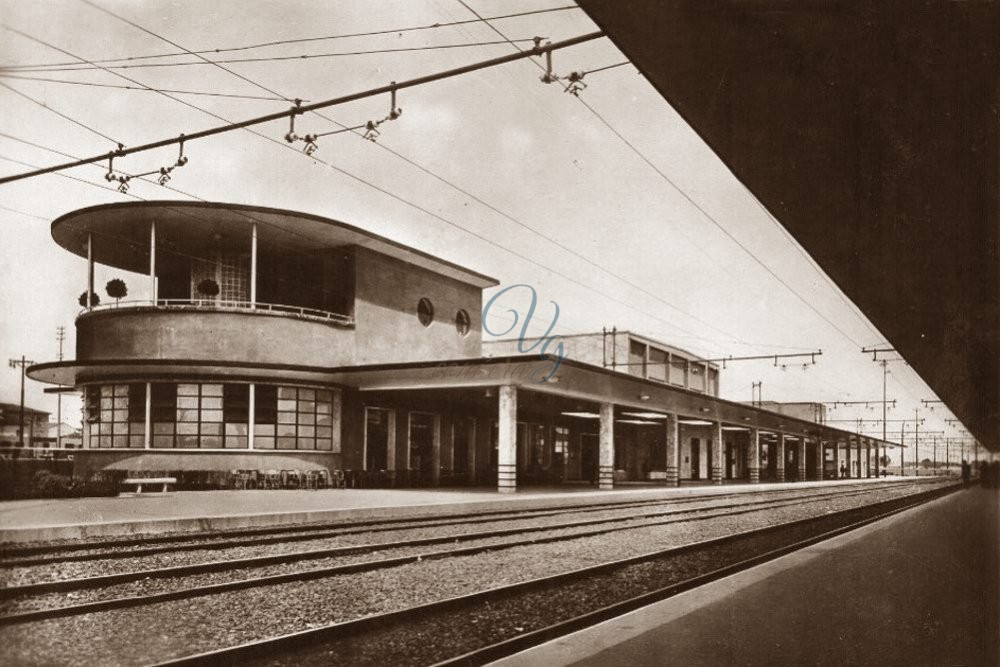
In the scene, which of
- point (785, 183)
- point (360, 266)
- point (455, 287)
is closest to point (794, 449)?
point (455, 287)

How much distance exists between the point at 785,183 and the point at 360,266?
22.0 m

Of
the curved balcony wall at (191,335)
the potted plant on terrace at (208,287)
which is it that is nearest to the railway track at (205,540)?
the curved balcony wall at (191,335)

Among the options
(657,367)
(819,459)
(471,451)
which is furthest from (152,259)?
(819,459)

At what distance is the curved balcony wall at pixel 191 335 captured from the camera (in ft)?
85.6

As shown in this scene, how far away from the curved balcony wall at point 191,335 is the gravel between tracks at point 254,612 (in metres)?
16.2

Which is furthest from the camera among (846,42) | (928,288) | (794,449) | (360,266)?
(794,449)

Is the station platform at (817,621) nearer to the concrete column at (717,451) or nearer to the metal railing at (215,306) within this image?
the metal railing at (215,306)

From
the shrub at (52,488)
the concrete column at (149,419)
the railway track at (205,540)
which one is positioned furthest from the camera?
the concrete column at (149,419)

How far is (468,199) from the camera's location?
1841 centimetres

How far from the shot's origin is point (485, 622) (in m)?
7.70

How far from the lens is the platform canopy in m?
5.73

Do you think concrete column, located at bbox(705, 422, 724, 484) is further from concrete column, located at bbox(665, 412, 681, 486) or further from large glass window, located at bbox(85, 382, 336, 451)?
large glass window, located at bbox(85, 382, 336, 451)

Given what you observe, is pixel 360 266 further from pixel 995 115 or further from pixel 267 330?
pixel 995 115

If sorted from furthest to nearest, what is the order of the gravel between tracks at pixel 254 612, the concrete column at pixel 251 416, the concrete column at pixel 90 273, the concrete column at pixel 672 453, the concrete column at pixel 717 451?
the concrete column at pixel 717 451
the concrete column at pixel 672 453
the concrete column at pixel 90 273
the concrete column at pixel 251 416
the gravel between tracks at pixel 254 612
